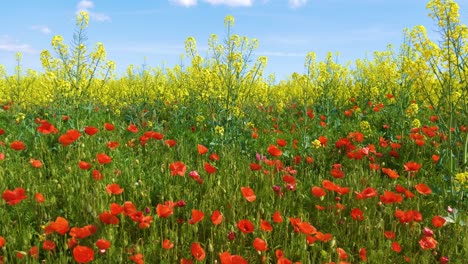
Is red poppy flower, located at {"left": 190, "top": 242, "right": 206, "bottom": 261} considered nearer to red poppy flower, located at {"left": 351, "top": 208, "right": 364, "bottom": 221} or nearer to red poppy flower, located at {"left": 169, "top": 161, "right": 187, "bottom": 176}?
red poppy flower, located at {"left": 169, "top": 161, "right": 187, "bottom": 176}

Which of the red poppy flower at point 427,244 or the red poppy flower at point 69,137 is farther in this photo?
the red poppy flower at point 69,137

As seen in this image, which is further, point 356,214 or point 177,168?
point 177,168

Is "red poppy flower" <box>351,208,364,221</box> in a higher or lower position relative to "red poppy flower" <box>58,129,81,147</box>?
lower

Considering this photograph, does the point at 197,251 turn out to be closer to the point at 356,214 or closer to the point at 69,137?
the point at 356,214

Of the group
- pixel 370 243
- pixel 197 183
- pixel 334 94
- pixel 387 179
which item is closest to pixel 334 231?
pixel 370 243

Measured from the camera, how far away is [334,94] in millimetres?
9258

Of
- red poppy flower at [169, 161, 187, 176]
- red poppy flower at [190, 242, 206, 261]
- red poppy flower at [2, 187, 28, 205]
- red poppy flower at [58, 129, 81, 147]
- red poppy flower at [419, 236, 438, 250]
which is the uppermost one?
red poppy flower at [58, 129, 81, 147]

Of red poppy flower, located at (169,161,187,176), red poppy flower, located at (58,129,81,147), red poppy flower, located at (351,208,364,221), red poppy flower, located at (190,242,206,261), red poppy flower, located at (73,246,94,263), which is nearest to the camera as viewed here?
red poppy flower, located at (73,246,94,263)

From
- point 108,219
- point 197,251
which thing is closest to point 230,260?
point 197,251

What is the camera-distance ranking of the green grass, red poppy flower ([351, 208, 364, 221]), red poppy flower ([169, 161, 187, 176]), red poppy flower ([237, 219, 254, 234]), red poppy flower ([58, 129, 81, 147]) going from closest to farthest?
red poppy flower ([237, 219, 254, 234]) → the green grass → red poppy flower ([351, 208, 364, 221]) → red poppy flower ([169, 161, 187, 176]) → red poppy flower ([58, 129, 81, 147])

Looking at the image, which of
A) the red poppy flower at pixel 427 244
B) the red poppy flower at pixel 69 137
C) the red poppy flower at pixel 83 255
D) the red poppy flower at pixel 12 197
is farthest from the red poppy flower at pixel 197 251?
the red poppy flower at pixel 69 137

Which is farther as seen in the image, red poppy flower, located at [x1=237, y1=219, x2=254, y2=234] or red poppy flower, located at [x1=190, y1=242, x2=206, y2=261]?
red poppy flower, located at [x1=237, y1=219, x2=254, y2=234]

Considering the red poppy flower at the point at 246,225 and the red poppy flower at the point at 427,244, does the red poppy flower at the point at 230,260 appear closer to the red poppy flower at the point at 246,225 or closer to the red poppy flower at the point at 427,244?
the red poppy flower at the point at 246,225

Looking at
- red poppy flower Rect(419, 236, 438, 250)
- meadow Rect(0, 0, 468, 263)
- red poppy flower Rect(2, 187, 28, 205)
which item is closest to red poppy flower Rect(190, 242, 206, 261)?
meadow Rect(0, 0, 468, 263)
